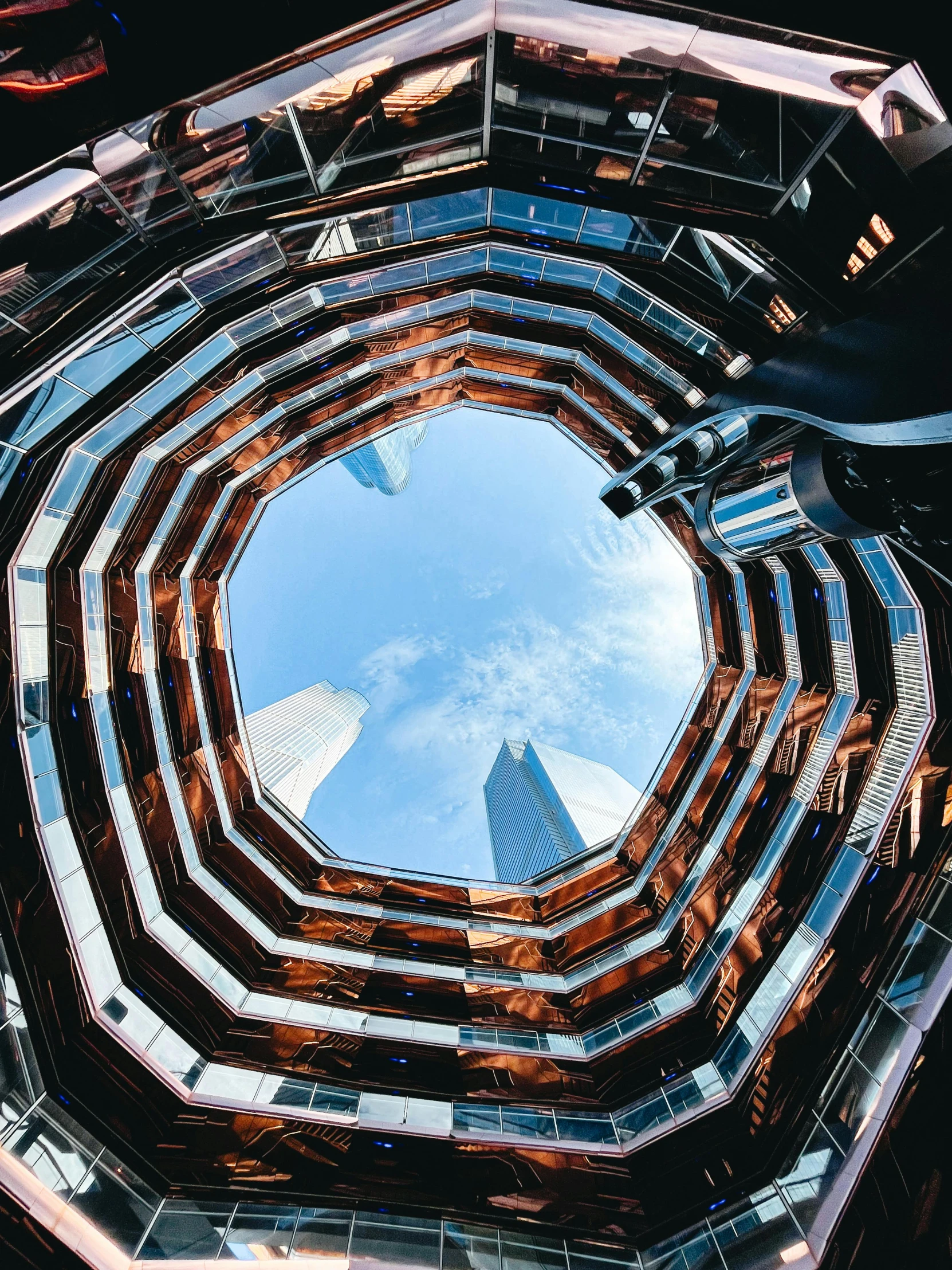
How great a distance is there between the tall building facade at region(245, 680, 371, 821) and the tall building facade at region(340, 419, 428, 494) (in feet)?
196

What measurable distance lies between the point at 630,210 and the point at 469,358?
1275cm

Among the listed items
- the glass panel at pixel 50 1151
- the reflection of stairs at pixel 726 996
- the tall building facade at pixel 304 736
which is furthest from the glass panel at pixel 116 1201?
the tall building facade at pixel 304 736

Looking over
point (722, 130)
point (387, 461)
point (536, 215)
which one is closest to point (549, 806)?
point (387, 461)

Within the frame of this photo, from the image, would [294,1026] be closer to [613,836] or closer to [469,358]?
[613,836]

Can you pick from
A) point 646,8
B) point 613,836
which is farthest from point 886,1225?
point 646,8

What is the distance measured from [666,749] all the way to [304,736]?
114991 mm

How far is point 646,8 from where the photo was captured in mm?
7270

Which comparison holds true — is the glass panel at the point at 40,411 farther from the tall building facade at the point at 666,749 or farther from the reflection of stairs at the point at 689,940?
the reflection of stairs at the point at 689,940

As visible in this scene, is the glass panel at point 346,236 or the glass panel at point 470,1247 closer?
the glass panel at point 346,236

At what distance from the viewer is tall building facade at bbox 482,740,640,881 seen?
5261 inches

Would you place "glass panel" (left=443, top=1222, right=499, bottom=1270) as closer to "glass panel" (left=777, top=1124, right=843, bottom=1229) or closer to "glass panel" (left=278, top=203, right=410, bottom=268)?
"glass panel" (left=777, top=1124, right=843, bottom=1229)

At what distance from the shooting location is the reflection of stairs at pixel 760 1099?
15.3 metres

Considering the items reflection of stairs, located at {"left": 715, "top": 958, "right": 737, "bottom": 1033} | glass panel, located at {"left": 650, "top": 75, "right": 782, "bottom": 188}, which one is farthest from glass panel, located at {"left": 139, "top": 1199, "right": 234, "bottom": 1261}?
glass panel, located at {"left": 650, "top": 75, "right": 782, "bottom": 188}

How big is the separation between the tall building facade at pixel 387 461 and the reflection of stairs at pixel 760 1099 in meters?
125
